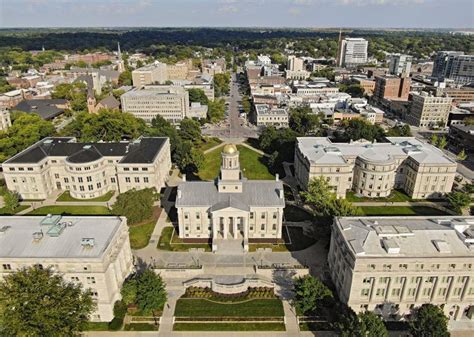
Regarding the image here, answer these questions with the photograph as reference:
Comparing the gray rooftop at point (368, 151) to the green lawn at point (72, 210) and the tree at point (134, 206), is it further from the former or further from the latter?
the green lawn at point (72, 210)

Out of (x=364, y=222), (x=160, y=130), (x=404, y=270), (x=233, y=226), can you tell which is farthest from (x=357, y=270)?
(x=160, y=130)

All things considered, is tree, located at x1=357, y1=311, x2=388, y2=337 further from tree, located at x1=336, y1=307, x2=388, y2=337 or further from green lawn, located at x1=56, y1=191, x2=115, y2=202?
green lawn, located at x1=56, y1=191, x2=115, y2=202

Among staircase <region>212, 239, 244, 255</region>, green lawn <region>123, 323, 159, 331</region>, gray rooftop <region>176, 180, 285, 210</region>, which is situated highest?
gray rooftop <region>176, 180, 285, 210</region>

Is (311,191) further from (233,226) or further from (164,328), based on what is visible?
(164,328)

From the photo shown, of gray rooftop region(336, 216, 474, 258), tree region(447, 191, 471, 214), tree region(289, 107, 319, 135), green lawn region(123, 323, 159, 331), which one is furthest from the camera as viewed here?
tree region(289, 107, 319, 135)

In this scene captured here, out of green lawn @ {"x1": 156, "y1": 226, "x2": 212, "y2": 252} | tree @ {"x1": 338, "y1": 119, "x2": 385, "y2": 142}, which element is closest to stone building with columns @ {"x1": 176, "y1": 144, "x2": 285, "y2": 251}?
green lawn @ {"x1": 156, "y1": 226, "x2": 212, "y2": 252}

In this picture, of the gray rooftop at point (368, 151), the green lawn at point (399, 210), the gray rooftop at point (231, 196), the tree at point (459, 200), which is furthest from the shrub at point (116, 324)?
the tree at point (459, 200)
